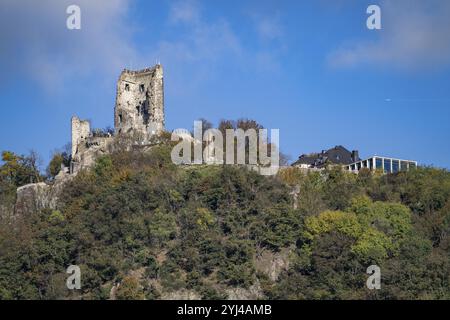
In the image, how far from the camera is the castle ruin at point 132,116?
3688 inches

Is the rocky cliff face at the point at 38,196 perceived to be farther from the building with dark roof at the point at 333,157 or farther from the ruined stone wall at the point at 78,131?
the building with dark roof at the point at 333,157

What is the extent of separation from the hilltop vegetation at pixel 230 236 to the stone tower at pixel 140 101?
9288mm

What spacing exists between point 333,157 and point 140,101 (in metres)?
14.2

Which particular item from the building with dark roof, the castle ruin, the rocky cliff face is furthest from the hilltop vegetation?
the building with dark roof

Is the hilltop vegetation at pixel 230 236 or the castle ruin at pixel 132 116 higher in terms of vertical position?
the castle ruin at pixel 132 116

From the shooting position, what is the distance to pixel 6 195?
9131cm

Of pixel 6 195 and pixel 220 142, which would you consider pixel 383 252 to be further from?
pixel 6 195

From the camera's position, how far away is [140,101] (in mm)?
98250

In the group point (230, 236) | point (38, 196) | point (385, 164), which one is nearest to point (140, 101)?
point (38, 196)

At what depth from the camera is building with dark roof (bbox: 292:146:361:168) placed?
331ft

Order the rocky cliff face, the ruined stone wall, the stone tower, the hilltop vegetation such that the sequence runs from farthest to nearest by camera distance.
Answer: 1. the stone tower
2. the ruined stone wall
3. the rocky cliff face
4. the hilltop vegetation

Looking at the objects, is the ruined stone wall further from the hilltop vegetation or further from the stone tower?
the hilltop vegetation

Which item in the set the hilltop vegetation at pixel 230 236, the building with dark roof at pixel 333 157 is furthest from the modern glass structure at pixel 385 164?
the hilltop vegetation at pixel 230 236
